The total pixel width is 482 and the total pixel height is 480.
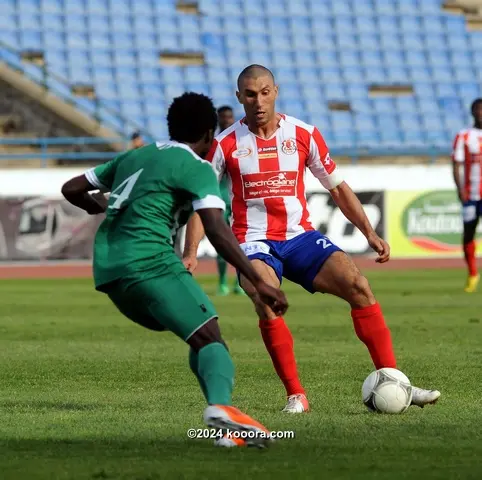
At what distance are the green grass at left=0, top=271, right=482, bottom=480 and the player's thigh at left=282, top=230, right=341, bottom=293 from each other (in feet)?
2.52

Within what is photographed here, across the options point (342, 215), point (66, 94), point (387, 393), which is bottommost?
point (342, 215)

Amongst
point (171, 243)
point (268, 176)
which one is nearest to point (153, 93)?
point (268, 176)

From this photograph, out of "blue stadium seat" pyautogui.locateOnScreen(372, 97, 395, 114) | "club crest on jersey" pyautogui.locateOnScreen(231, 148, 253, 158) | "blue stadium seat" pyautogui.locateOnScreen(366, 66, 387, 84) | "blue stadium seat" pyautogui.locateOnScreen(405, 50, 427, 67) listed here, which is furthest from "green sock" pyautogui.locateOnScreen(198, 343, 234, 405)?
"blue stadium seat" pyautogui.locateOnScreen(405, 50, 427, 67)

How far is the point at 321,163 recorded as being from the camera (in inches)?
305

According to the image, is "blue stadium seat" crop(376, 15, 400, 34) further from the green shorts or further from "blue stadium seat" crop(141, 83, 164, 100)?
the green shorts

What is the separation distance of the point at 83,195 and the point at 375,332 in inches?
84.8

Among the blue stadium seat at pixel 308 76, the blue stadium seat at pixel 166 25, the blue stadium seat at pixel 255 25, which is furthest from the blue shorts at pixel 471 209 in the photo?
the blue stadium seat at pixel 255 25

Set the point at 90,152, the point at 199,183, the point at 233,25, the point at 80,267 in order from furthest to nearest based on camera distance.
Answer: the point at 233,25
the point at 90,152
the point at 80,267
the point at 199,183

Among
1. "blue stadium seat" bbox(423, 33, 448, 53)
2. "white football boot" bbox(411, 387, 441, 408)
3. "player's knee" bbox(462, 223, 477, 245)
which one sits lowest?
"player's knee" bbox(462, 223, 477, 245)

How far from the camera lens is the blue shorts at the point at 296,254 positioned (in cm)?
739

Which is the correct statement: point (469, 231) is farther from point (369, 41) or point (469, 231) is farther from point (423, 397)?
point (369, 41)

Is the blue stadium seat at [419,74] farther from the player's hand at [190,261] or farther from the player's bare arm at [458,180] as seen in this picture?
the player's hand at [190,261]

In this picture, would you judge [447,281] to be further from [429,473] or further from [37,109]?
[429,473]

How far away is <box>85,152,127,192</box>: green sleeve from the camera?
598 centimetres
